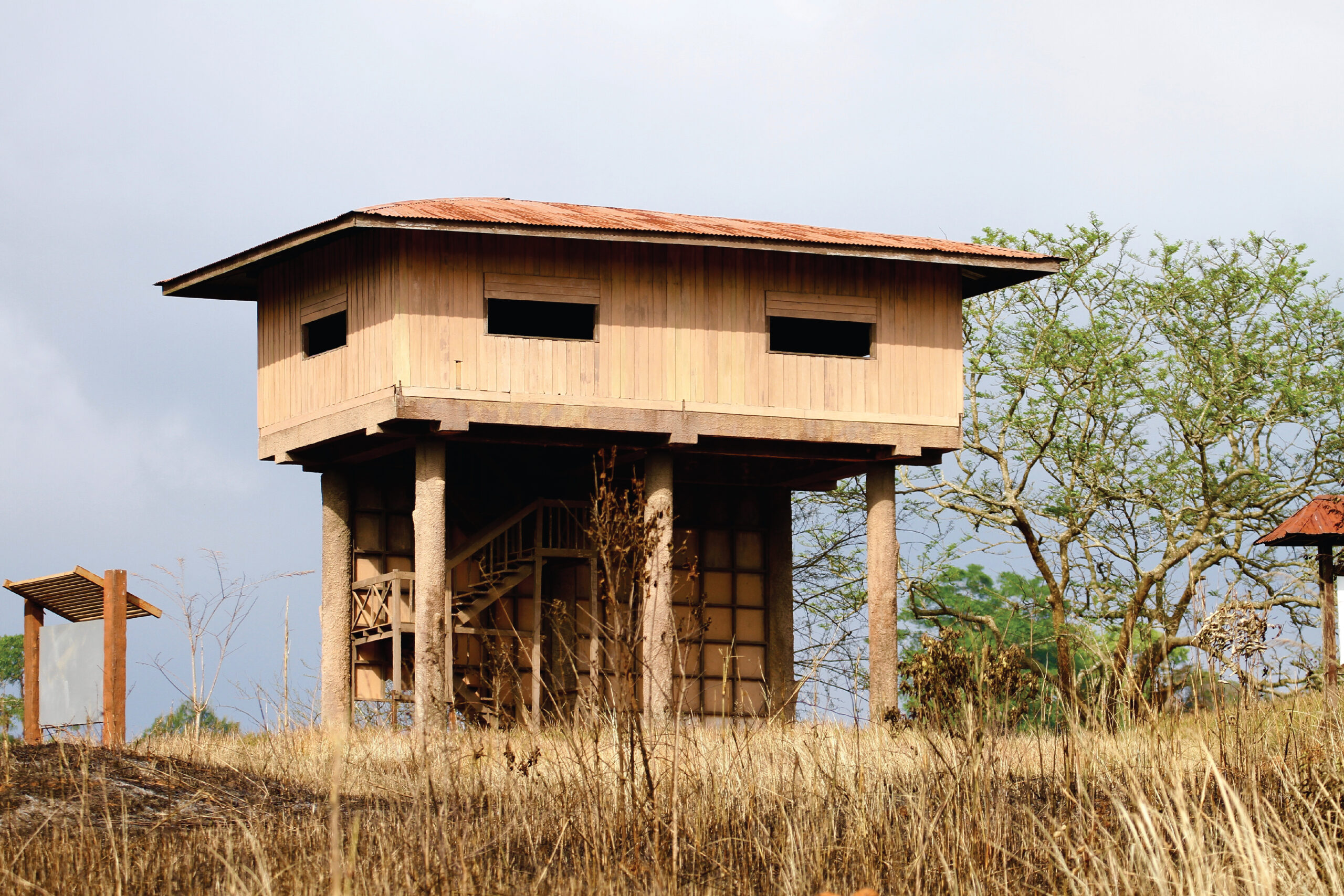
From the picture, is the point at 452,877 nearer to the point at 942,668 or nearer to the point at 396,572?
the point at 942,668

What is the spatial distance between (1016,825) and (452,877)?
10.4 feet

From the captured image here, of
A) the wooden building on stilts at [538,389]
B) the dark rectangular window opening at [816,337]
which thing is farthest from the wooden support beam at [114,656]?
the dark rectangular window opening at [816,337]

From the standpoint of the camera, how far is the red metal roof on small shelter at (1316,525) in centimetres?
1714

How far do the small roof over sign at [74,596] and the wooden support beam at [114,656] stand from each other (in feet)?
0.54

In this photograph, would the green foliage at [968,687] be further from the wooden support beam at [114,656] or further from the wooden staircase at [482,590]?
the wooden support beam at [114,656]

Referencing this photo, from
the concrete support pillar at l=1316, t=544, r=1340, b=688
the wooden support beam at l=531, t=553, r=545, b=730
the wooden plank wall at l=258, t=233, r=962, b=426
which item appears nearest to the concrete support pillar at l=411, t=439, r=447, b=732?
the wooden plank wall at l=258, t=233, r=962, b=426

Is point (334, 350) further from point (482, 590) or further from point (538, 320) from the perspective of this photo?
point (538, 320)

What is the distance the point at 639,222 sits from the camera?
18500 mm

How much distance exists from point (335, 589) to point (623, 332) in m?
4.83

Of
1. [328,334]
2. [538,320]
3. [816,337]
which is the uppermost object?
[538,320]

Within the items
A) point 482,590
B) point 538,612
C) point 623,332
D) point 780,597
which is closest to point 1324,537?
point 780,597

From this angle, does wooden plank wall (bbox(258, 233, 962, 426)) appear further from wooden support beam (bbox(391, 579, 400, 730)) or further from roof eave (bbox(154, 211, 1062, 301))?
wooden support beam (bbox(391, 579, 400, 730))

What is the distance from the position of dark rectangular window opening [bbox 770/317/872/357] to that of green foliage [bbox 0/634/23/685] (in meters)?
23.1

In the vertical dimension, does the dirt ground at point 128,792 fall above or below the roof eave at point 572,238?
below
